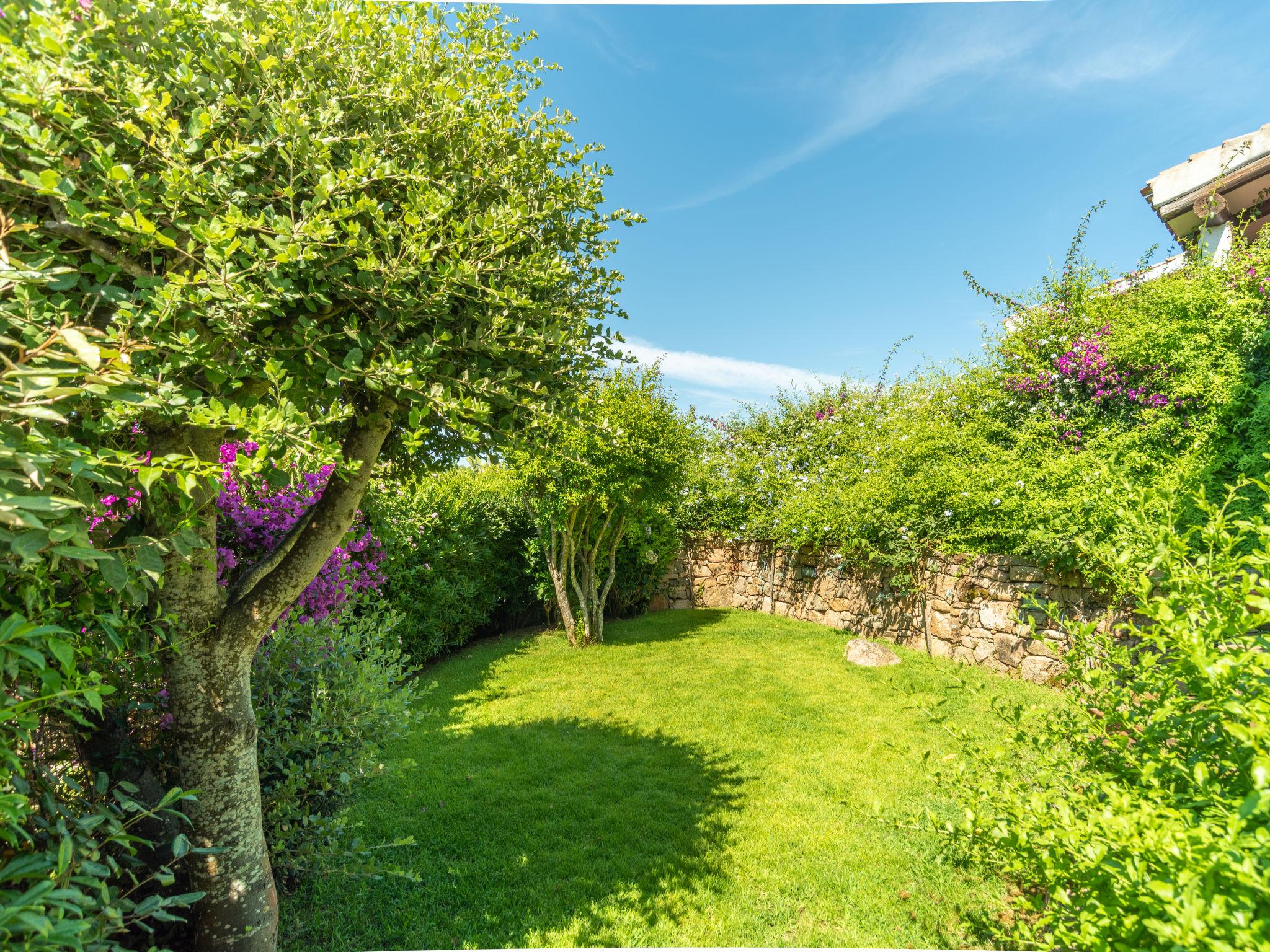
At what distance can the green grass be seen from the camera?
140 inches

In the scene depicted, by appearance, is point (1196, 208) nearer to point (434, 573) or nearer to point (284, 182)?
point (284, 182)

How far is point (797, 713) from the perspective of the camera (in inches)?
289

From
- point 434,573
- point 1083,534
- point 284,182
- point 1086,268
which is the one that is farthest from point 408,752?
point 1086,268

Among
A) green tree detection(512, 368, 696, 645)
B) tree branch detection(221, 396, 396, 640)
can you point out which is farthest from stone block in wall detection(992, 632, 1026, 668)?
tree branch detection(221, 396, 396, 640)

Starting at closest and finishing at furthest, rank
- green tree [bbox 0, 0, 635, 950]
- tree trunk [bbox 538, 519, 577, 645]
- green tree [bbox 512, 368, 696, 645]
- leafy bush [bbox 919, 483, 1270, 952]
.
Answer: leafy bush [bbox 919, 483, 1270, 952] → green tree [bbox 0, 0, 635, 950] → green tree [bbox 512, 368, 696, 645] → tree trunk [bbox 538, 519, 577, 645]

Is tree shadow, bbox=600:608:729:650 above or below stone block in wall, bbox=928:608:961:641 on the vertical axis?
below

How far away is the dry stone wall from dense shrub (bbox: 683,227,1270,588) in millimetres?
438

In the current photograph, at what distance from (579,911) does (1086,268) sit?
508 inches

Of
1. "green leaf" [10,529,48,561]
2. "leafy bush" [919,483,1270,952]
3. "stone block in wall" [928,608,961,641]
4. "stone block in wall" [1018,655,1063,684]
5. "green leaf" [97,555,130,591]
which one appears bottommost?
"stone block in wall" [1018,655,1063,684]

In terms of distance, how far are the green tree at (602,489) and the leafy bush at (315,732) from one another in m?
5.50

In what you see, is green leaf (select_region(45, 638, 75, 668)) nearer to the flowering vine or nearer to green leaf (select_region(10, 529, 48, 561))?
green leaf (select_region(10, 529, 48, 561))

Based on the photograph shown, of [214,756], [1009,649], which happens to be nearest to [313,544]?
[214,756]

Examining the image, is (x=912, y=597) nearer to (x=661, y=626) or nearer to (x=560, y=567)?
(x=661, y=626)

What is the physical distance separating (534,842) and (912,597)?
8.47 metres
